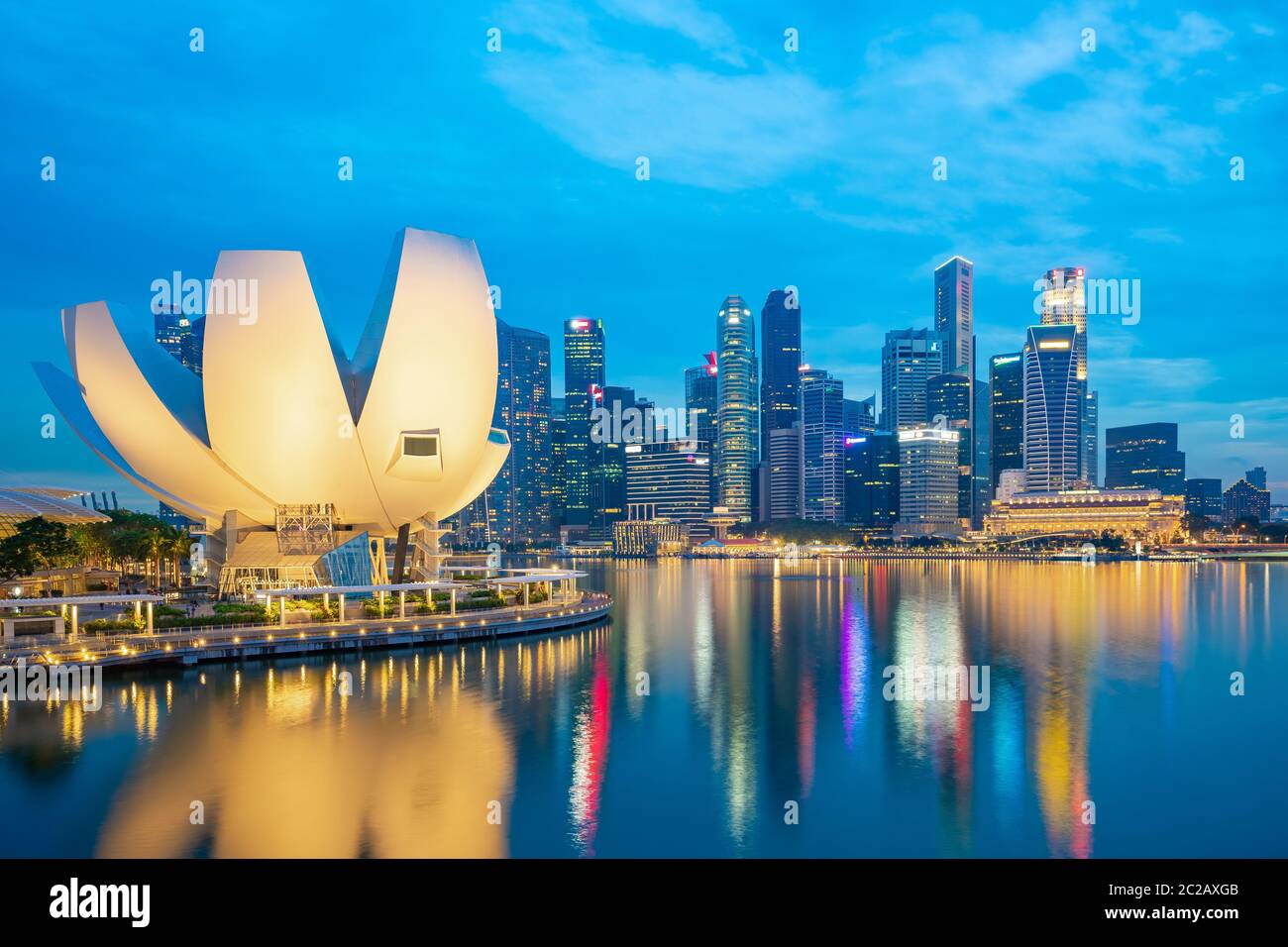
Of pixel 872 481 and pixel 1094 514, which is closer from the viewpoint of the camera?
pixel 1094 514

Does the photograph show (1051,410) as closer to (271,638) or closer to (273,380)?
(273,380)

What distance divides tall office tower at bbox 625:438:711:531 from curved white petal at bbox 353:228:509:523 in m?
141

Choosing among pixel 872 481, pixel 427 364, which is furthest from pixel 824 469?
pixel 427 364

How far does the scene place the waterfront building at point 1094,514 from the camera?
14350cm

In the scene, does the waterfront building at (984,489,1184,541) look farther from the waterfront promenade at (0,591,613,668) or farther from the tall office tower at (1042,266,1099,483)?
the waterfront promenade at (0,591,613,668)

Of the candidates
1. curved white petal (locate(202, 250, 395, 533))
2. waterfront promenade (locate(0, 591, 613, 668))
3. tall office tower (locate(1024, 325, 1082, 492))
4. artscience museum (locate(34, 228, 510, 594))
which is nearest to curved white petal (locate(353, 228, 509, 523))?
artscience museum (locate(34, 228, 510, 594))

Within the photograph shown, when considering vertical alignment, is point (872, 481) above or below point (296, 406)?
above

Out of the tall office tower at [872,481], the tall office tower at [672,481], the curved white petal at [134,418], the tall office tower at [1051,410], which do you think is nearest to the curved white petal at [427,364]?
the curved white petal at [134,418]

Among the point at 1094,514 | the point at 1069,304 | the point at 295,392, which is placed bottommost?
the point at 1094,514

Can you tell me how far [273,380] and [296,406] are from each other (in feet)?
3.86

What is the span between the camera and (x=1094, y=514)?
146 metres

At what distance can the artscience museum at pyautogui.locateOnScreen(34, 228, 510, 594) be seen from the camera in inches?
1190

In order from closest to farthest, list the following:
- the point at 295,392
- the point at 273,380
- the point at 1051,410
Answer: the point at 273,380, the point at 295,392, the point at 1051,410
